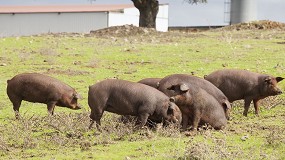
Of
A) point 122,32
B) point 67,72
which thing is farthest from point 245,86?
point 122,32

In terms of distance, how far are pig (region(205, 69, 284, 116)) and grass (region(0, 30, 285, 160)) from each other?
401 mm

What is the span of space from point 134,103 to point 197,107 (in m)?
1.14

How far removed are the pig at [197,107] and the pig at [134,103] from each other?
0.25 metres

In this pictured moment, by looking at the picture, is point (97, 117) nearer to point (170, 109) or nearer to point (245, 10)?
point (170, 109)

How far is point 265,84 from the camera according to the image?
48.1 feet

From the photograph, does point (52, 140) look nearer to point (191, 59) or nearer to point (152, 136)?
point (152, 136)

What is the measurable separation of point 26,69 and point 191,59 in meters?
5.39

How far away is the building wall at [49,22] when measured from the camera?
165ft

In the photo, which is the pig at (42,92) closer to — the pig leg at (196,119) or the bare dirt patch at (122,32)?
the pig leg at (196,119)

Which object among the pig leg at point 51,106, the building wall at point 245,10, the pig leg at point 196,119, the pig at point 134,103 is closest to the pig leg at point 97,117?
the pig at point 134,103

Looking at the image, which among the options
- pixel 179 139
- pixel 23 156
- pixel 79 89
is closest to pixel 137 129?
pixel 179 139

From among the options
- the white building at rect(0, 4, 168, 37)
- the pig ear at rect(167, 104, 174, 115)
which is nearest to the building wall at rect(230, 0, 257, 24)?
the white building at rect(0, 4, 168, 37)

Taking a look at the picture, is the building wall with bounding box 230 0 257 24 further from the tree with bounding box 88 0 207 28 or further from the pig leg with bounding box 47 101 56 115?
the pig leg with bounding box 47 101 56 115

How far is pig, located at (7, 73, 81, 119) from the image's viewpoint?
14516mm
